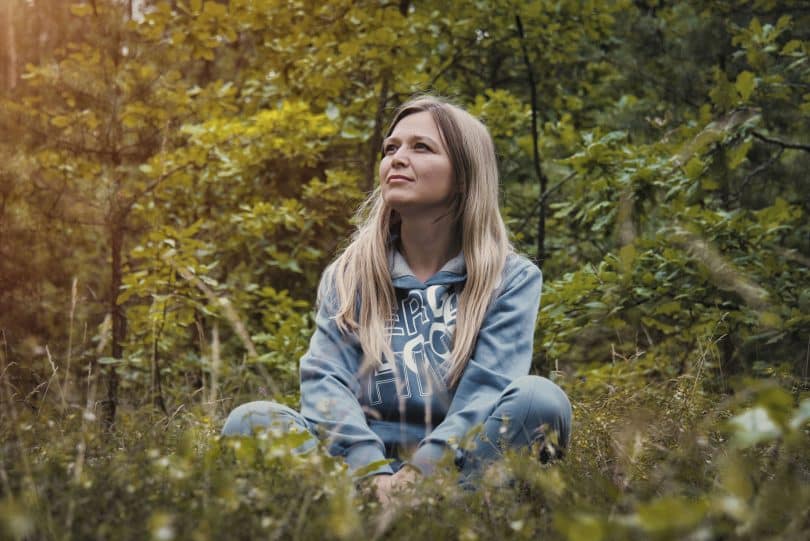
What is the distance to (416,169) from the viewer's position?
308cm

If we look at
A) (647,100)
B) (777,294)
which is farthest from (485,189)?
(647,100)

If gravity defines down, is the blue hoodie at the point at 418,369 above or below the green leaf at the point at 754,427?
below

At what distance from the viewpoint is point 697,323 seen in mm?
4098

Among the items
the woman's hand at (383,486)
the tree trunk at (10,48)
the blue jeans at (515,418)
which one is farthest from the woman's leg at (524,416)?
the tree trunk at (10,48)

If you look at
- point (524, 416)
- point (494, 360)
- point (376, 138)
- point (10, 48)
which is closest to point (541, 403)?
point (524, 416)

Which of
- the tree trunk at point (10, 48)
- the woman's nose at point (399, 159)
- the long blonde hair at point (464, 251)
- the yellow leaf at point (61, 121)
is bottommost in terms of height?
the long blonde hair at point (464, 251)

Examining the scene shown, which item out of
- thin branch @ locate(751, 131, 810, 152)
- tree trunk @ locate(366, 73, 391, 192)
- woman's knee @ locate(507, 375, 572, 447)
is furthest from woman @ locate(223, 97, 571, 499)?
tree trunk @ locate(366, 73, 391, 192)

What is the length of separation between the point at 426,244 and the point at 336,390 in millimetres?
794

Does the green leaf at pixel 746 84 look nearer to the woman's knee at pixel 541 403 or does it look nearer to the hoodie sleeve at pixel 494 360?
the hoodie sleeve at pixel 494 360

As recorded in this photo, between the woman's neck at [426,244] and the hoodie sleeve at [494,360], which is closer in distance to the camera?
the hoodie sleeve at [494,360]

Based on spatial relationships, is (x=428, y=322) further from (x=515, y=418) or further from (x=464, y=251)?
(x=515, y=418)

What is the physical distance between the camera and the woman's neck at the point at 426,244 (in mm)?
3184

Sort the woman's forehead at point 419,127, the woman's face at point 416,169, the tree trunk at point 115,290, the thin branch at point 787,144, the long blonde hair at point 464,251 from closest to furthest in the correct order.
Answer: the long blonde hair at point 464,251 < the woman's face at point 416,169 < the woman's forehead at point 419,127 < the thin branch at point 787,144 < the tree trunk at point 115,290

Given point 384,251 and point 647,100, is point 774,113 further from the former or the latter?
point 384,251
